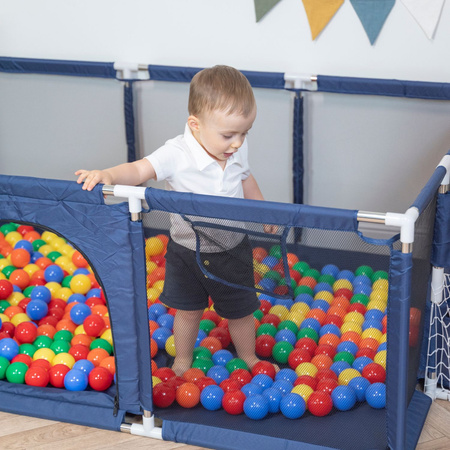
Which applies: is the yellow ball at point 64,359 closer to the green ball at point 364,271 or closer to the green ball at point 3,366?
the green ball at point 3,366

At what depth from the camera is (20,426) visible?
1938mm

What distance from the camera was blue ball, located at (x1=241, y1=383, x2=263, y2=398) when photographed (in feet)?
6.24

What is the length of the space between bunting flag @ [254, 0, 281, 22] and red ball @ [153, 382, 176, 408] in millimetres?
1422

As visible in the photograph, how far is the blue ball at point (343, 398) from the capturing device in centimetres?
186

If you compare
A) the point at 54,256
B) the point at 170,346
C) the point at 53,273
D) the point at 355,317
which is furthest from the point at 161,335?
the point at 54,256

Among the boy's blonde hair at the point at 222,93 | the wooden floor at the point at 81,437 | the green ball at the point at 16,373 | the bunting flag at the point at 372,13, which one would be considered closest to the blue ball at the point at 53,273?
the green ball at the point at 16,373

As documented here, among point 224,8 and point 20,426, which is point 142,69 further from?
point 20,426

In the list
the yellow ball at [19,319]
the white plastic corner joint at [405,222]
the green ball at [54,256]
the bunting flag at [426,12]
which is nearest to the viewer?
the white plastic corner joint at [405,222]

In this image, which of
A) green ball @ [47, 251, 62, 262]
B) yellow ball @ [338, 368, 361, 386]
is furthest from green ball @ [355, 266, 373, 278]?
green ball @ [47, 251, 62, 262]

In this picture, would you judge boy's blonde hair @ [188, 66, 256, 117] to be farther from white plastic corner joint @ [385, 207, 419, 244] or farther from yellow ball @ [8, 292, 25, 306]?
yellow ball @ [8, 292, 25, 306]

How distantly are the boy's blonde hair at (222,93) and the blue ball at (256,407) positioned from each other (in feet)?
2.27

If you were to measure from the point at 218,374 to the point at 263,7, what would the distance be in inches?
Result: 53.6

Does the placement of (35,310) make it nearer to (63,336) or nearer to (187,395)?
(63,336)

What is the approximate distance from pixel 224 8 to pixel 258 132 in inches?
18.3
